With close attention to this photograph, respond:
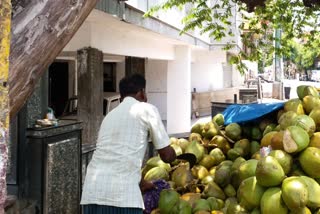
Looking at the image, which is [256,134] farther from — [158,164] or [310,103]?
[158,164]

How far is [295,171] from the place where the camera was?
316cm

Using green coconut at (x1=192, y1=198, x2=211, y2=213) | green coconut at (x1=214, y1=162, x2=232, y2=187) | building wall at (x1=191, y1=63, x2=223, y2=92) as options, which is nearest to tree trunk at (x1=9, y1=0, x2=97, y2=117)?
green coconut at (x1=192, y1=198, x2=211, y2=213)

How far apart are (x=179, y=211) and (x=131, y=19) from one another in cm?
432

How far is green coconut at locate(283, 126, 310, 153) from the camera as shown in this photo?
122 inches

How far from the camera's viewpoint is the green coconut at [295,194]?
279 cm

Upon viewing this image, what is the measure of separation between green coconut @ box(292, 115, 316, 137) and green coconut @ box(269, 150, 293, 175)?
0.26 meters

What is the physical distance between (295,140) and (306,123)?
0.83 ft

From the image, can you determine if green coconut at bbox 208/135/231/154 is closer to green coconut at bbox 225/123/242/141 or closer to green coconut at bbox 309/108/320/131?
green coconut at bbox 225/123/242/141

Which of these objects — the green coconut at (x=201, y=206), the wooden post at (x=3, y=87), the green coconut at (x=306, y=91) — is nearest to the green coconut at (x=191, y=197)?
the green coconut at (x=201, y=206)

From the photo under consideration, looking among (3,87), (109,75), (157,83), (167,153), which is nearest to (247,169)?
(167,153)

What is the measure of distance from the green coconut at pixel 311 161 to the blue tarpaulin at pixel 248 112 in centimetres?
97

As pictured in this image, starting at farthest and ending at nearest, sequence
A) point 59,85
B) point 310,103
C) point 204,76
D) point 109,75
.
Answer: point 204,76
point 109,75
point 59,85
point 310,103

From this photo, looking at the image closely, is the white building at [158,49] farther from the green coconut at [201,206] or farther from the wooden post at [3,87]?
the wooden post at [3,87]

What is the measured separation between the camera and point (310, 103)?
3697 mm
